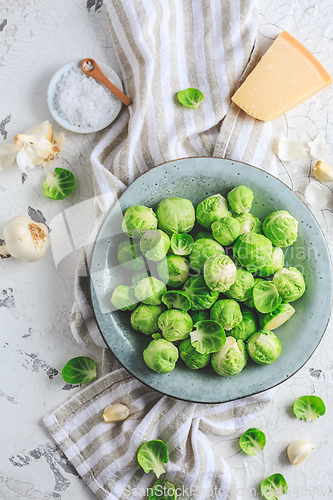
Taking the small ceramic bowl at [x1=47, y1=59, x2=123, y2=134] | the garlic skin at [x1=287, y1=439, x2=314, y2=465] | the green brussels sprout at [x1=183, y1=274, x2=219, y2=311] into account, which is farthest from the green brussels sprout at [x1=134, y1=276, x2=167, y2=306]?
the garlic skin at [x1=287, y1=439, x2=314, y2=465]

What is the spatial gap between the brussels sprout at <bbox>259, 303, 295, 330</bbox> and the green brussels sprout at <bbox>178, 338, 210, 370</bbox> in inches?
11.1

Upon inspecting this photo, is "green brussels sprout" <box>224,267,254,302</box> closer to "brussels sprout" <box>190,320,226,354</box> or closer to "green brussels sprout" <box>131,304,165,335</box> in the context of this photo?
"brussels sprout" <box>190,320,226,354</box>

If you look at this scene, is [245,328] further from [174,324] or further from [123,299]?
[123,299]

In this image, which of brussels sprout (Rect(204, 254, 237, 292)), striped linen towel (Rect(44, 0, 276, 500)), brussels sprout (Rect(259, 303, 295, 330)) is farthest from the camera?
striped linen towel (Rect(44, 0, 276, 500))

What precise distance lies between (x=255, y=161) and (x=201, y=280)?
26.2 inches

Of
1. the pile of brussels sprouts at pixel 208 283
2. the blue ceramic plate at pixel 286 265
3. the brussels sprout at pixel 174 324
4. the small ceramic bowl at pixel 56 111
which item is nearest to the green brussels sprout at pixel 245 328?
the pile of brussels sprouts at pixel 208 283

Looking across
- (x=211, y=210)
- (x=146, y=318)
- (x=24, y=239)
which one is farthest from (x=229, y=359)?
(x=24, y=239)

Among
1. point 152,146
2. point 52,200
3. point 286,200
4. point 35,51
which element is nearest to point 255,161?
point 286,200

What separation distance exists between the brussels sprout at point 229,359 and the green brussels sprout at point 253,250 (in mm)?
325

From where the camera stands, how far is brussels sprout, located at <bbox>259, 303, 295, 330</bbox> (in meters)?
1.59

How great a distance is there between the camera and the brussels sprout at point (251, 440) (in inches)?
69.9

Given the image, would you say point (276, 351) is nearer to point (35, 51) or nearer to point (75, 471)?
point (75, 471)

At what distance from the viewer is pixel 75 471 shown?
1.77m

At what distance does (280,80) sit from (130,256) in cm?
107
